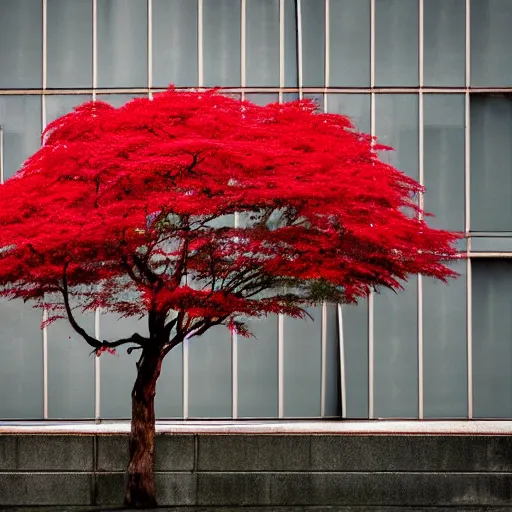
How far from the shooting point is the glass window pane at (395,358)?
2452 centimetres

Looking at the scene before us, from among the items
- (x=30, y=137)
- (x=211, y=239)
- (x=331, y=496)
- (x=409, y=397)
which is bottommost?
(x=331, y=496)

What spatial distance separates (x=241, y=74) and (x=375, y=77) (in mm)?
2889

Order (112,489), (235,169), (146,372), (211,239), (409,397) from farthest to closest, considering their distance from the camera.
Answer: (409,397) → (112,489) → (146,372) → (211,239) → (235,169)

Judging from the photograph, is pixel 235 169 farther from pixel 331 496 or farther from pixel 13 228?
pixel 331 496

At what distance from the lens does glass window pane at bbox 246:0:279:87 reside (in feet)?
81.7

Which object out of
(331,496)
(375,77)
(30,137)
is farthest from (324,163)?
(30,137)

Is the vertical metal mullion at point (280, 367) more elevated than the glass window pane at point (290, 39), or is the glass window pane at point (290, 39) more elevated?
the glass window pane at point (290, 39)

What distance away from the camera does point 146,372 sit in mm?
18438

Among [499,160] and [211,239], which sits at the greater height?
[499,160]

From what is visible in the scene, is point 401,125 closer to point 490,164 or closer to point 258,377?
point 490,164

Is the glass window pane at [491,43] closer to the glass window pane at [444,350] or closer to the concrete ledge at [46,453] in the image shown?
the glass window pane at [444,350]

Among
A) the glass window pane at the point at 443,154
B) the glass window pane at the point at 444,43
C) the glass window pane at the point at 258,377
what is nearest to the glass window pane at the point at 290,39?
the glass window pane at the point at 444,43

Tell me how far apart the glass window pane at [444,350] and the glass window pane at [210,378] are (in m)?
4.23

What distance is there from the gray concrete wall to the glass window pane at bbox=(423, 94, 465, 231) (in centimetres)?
623
